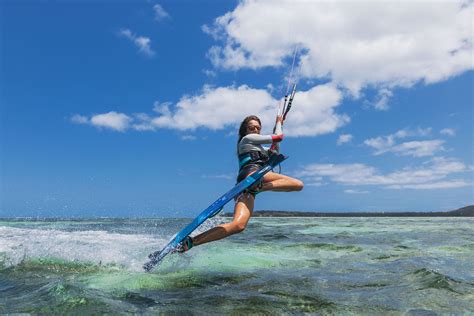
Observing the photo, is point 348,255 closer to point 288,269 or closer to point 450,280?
point 288,269

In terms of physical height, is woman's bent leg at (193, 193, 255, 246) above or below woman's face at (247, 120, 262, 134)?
below

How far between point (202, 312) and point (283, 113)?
4.80 metres

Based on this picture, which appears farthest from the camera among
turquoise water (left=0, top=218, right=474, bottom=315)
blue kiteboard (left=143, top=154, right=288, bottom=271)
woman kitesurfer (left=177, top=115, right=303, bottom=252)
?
woman kitesurfer (left=177, top=115, right=303, bottom=252)

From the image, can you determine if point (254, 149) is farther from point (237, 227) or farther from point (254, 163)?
point (237, 227)

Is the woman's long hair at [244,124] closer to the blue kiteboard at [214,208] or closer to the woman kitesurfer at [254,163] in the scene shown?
the woman kitesurfer at [254,163]

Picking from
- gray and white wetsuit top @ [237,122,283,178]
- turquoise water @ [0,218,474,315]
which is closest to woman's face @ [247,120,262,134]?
gray and white wetsuit top @ [237,122,283,178]

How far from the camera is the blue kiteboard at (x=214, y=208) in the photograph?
736cm

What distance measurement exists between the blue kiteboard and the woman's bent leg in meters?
0.22

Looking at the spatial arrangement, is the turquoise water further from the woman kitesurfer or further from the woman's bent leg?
the woman kitesurfer

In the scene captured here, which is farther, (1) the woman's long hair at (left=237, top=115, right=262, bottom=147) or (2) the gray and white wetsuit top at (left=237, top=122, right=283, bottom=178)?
(1) the woman's long hair at (left=237, top=115, right=262, bottom=147)

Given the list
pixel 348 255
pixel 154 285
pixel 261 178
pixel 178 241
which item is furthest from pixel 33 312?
pixel 348 255

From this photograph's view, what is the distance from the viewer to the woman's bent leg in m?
6.98

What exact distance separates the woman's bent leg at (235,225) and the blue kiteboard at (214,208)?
8.7 inches

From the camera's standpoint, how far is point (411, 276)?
6867 mm
